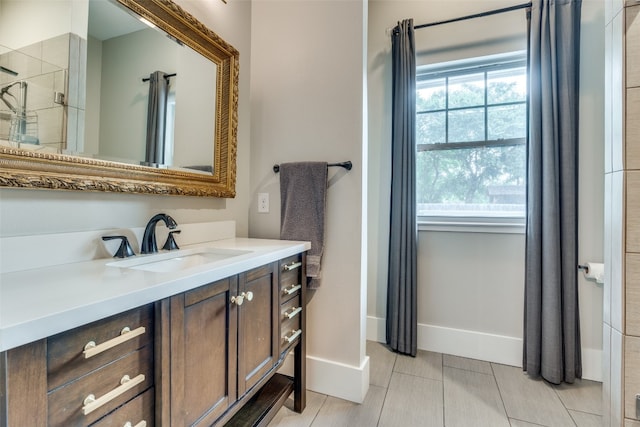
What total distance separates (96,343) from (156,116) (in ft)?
3.22

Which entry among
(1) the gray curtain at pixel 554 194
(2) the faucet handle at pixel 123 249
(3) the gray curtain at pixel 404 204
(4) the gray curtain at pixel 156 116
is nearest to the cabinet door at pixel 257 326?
(2) the faucet handle at pixel 123 249

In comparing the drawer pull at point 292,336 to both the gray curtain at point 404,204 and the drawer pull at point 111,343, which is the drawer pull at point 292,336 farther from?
the gray curtain at point 404,204

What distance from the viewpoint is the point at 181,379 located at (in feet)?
2.63

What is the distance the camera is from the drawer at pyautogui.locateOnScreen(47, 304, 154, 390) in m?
0.56

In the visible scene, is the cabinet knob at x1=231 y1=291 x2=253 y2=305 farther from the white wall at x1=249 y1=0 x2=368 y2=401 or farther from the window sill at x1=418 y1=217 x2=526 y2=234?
the window sill at x1=418 y1=217 x2=526 y2=234

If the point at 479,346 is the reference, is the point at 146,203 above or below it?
above

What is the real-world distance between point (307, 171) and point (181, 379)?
114 centimetres

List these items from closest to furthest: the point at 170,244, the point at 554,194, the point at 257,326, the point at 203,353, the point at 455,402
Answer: the point at 203,353
the point at 257,326
the point at 170,244
the point at 455,402
the point at 554,194

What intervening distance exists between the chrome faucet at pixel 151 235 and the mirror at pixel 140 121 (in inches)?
4.9

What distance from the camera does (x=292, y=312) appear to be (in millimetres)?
1429

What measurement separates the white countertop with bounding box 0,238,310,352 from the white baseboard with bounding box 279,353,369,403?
0.96 meters

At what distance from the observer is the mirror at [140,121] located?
3.07ft

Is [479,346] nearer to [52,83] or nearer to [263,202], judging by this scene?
[263,202]

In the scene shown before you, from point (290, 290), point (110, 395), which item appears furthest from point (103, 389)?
point (290, 290)
